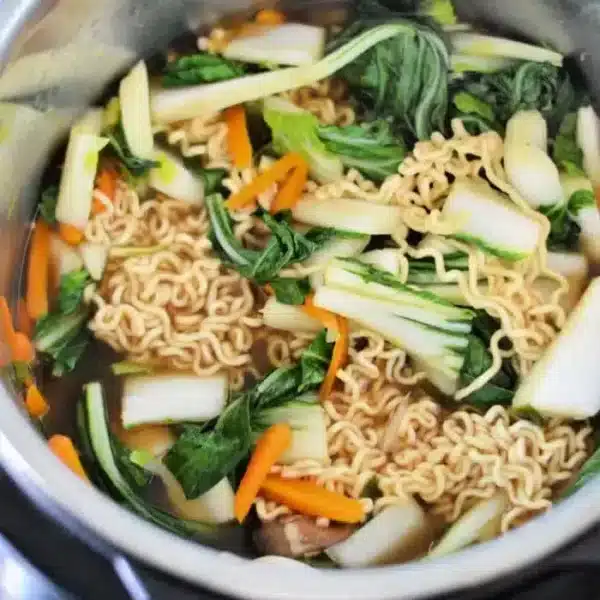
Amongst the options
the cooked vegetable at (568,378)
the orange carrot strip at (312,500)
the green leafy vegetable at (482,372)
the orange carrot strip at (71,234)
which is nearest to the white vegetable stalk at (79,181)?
the orange carrot strip at (71,234)

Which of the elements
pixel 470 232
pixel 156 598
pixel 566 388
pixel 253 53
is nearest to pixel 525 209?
pixel 470 232

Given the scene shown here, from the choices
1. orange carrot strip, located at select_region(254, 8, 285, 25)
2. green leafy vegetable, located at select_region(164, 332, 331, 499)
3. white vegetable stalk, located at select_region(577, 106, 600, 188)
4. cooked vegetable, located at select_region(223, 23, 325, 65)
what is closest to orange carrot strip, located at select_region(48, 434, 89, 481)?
green leafy vegetable, located at select_region(164, 332, 331, 499)

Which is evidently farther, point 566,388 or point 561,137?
point 561,137

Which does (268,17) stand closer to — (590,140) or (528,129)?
(528,129)

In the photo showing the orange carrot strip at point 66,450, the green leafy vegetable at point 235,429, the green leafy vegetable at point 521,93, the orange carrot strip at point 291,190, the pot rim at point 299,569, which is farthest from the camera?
the green leafy vegetable at point 521,93

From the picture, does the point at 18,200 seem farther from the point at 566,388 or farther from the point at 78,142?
the point at 566,388

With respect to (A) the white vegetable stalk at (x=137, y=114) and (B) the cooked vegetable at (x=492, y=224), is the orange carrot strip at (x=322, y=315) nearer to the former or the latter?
(B) the cooked vegetable at (x=492, y=224)
